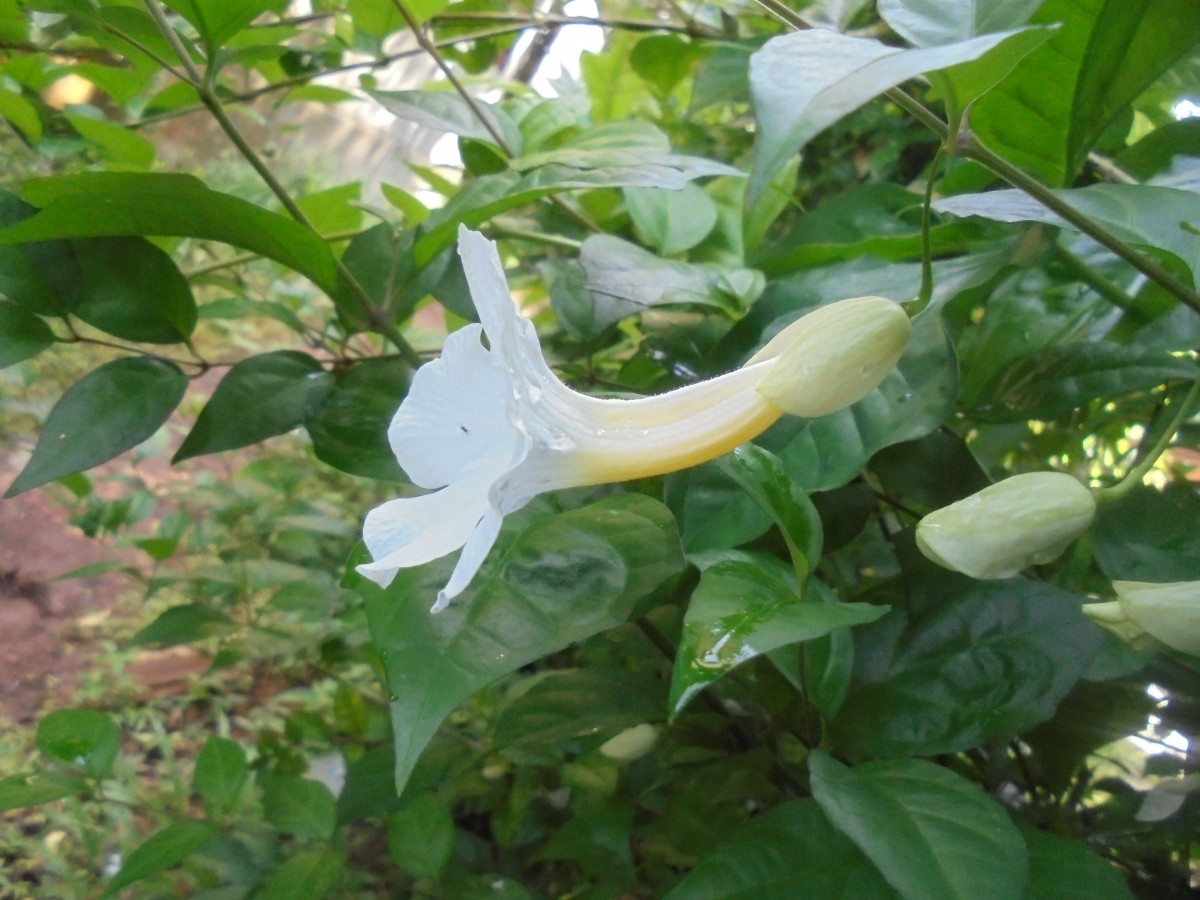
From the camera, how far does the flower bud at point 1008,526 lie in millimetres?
312

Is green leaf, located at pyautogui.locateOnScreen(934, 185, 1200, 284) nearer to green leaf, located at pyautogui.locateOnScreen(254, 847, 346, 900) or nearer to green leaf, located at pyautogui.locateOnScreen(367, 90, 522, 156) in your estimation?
green leaf, located at pyautogui.locateOnScreen(367, 90, 522, 156)

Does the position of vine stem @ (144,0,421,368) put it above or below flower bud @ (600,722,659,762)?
above

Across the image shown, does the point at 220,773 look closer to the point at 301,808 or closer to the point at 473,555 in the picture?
the point at 301,808

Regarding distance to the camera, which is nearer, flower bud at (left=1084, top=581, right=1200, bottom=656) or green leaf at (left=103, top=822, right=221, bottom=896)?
flower bud at (left=1084, top=581, right=1200, bottom=656)

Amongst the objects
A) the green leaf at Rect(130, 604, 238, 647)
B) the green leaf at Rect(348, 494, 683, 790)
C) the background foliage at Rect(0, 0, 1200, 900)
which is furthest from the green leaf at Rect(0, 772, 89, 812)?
the green leaf at Rect(348, 494, 683, 790)

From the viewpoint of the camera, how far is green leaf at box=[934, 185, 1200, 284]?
0.36m

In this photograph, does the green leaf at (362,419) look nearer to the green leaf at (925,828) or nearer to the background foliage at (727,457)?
the background foliage at (727,457)

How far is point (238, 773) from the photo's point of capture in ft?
2.26

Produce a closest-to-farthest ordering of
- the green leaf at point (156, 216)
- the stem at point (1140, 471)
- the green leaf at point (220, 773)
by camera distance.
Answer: the stem at point (1140, 471), the green leaf at point (156, 216), the green leaf at point (220, 773)

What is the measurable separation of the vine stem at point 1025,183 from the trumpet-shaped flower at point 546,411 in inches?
2.8

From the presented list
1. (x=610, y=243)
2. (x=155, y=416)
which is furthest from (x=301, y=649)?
(x=610, y=243)

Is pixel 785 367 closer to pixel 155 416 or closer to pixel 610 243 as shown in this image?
pixel 610 243

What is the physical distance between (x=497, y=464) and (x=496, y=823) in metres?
0.58

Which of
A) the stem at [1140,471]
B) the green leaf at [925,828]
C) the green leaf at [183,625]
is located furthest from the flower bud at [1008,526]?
the green leaf at [183,625]
